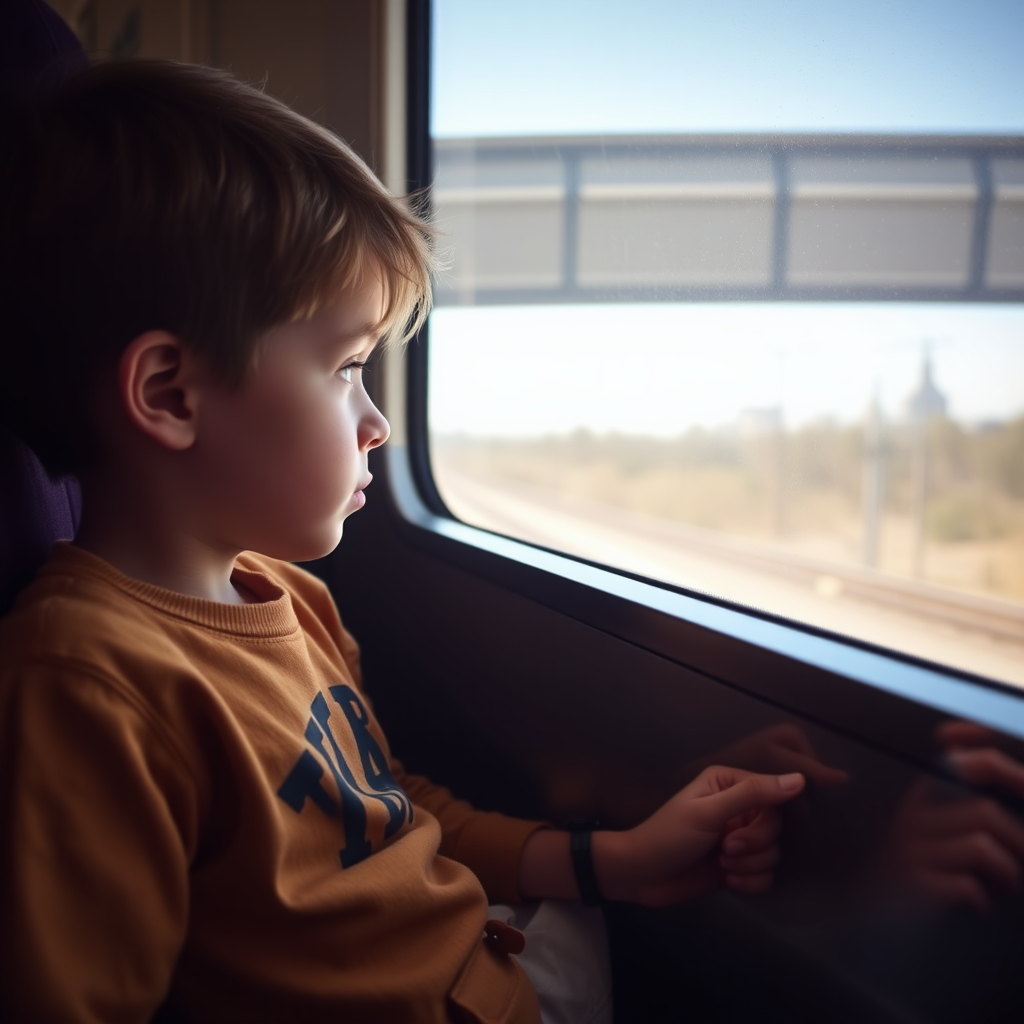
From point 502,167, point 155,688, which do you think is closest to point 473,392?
point 502,167

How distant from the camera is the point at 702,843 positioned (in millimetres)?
688

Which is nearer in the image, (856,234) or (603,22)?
(856,234)

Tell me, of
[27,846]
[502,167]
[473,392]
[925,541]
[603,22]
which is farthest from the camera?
[473,392]

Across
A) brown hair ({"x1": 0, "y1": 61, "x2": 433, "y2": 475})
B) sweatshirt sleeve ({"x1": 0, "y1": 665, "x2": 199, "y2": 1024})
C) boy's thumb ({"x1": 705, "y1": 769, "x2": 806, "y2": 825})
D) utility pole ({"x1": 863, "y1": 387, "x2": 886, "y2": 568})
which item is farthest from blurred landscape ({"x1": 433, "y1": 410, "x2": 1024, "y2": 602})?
sweatshirt sleeve ({"x1": 0, "y1": 665, "x2": 199, "y2": 1024})

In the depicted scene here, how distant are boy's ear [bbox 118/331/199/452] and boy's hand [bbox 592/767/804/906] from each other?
1.60 ft

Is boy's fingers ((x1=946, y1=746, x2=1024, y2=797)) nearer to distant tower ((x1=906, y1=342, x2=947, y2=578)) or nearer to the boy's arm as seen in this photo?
the boy's arm

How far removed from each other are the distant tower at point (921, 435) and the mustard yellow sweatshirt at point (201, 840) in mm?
538

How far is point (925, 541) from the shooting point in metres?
0.85

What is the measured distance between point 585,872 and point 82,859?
0.46 metres

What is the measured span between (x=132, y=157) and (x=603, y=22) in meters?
0.74

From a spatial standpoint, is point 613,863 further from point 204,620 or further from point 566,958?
point 204,620

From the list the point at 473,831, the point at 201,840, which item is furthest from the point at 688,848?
the point at 201,840

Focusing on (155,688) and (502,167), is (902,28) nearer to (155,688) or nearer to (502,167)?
(155,688)

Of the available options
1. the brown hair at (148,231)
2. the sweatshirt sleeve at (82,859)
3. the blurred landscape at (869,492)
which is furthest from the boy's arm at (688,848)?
the brown hair at (148,231)
